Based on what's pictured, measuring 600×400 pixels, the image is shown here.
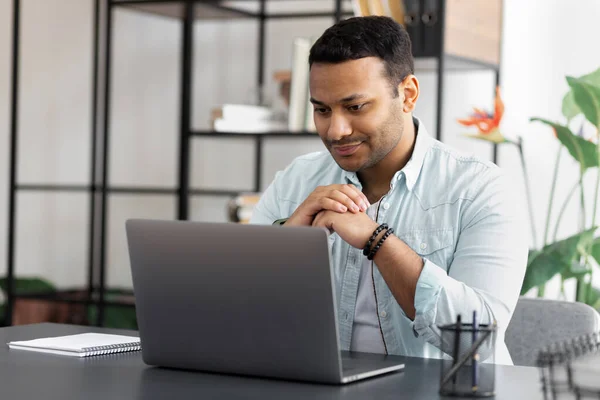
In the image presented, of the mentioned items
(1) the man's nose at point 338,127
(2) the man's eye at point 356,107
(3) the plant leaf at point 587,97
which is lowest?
(1) the man's nose at point 338,127

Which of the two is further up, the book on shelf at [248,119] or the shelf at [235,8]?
the shelf at [235,8]

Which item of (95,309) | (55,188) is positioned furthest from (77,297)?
(55,188)

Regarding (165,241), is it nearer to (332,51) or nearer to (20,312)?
(332,51)

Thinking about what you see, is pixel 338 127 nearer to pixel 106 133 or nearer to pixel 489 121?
pixel 489 121

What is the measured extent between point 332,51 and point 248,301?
68 cm

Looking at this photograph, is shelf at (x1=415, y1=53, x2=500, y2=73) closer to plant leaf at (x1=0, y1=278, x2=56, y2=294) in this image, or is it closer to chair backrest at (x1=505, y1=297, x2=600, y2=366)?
chair backrest at (x1=505, y1=297, x2=600, y2=366)

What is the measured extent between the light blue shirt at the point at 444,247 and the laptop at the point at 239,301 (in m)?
0.23

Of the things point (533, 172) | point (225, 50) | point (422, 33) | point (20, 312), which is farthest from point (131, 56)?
point (533, 172)

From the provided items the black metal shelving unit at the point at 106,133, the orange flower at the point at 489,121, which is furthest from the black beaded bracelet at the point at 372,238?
the black metal shelving unit at the point at 106,133

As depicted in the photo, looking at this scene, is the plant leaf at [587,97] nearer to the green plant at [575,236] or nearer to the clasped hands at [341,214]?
the green plant at [575,236]

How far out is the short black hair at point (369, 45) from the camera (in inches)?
74.5

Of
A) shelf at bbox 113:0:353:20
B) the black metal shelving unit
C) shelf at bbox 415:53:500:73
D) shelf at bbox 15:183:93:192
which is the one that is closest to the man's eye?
shelf at bbox 415:53:500:73

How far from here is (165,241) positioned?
1.44 meters

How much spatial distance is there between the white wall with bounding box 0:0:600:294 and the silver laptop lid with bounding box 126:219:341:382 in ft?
7.72
